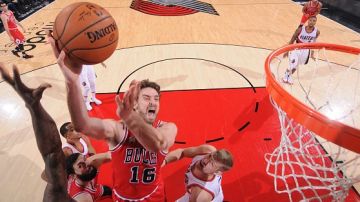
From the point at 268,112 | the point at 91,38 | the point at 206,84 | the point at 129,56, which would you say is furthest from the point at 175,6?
the point at 91,38

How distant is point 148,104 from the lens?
2.28 meters

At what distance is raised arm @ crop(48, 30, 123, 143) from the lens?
5.42 ft

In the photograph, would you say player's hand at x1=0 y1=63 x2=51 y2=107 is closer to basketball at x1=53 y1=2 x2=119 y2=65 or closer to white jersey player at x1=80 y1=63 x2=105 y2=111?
basketball at x1=53 y1=2 x2=119 y2=65

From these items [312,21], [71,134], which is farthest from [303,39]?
[71,134]

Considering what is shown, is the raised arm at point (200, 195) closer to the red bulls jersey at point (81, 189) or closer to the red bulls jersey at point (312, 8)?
the red bulls jersey at point (81, 189)

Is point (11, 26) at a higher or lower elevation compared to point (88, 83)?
higher

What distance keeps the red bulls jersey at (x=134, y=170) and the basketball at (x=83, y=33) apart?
692 millimetres

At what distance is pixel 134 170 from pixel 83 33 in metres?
1.24

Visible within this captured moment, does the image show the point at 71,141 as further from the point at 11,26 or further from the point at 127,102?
the point at 11,26

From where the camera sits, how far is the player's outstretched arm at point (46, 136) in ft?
5.32

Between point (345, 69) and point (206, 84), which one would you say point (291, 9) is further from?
point (206, 84)

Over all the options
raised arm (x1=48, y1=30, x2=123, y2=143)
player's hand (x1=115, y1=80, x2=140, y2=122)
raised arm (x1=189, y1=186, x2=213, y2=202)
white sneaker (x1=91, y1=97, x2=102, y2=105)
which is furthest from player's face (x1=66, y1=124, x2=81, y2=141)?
white sneaker (x1=91, y1=97, x2=102, y2=105)

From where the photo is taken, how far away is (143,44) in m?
7.89

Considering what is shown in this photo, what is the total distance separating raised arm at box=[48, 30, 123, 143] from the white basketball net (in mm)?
1876
